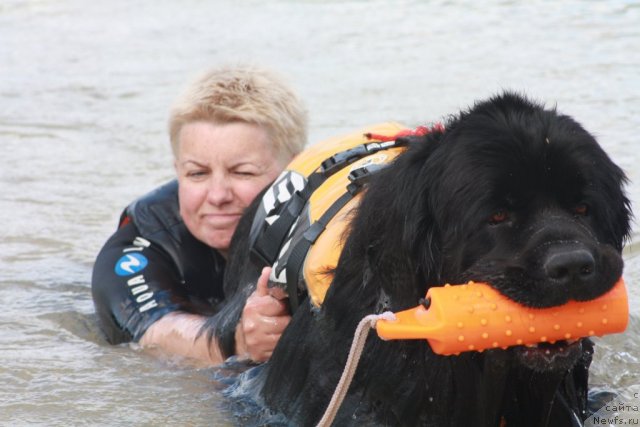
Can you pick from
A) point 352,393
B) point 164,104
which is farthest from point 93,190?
point 352,393

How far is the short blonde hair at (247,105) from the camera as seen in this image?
16.7ft

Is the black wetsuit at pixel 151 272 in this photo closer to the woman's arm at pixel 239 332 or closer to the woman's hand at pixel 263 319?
the woman's arm at pixel 239 332

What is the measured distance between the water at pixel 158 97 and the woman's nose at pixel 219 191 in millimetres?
741

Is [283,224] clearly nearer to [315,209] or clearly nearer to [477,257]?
[315,209]

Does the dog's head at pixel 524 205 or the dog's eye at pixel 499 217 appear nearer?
the dog's head at pixel 524 205

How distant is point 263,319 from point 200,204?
1.18 m

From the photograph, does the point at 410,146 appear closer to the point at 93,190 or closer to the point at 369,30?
the point at 93,190

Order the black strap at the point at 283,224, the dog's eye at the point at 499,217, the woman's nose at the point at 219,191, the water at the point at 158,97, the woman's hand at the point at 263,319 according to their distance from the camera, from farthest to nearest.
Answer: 1. the woman's nose at the point at 219,191
2. the water at the point at 158,97
3. the black strap at the point at 283,224
4. the woman's hand at the point at 263,319
5. the dog's eye at the point at 499,217

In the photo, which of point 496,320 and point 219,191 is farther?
point 219,191

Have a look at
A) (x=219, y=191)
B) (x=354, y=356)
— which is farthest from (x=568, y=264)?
(x=219, y=191)

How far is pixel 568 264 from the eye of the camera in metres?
2.72

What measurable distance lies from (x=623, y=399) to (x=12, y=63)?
8.64 meters

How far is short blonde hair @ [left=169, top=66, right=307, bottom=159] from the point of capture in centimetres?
509

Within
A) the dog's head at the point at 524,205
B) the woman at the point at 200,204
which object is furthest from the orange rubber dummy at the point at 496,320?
the woman at the point at 200,204
